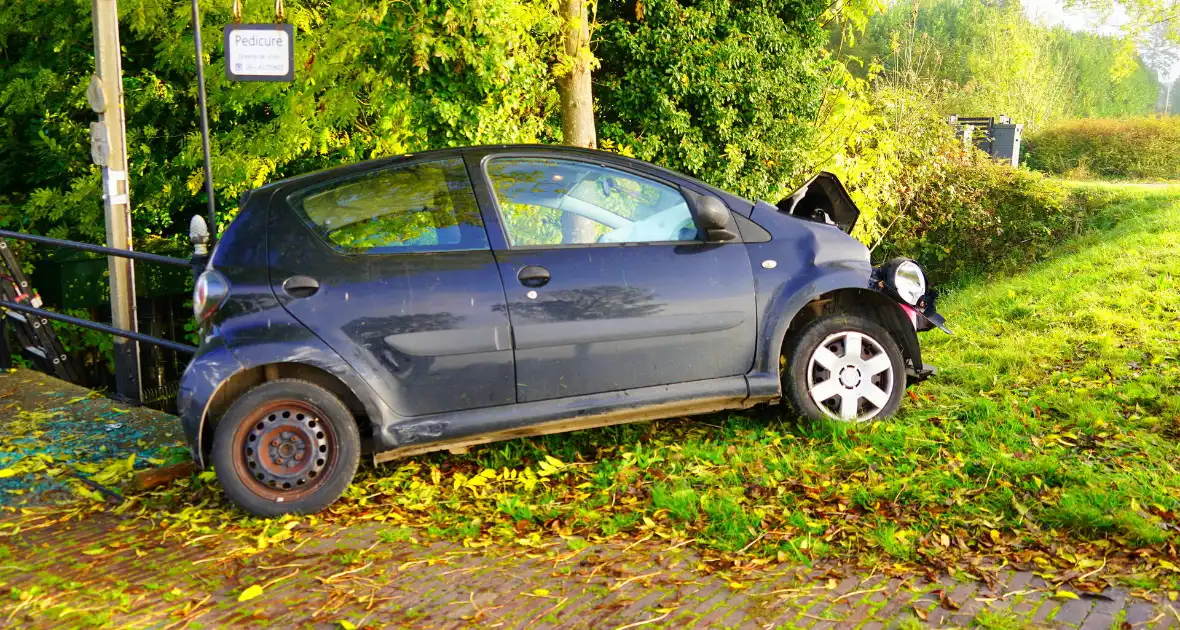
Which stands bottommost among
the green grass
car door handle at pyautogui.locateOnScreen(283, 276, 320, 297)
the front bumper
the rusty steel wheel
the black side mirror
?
the green grass

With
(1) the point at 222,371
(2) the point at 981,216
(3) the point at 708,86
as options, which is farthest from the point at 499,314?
(2) the point at 981,216

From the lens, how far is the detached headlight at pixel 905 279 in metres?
5.86

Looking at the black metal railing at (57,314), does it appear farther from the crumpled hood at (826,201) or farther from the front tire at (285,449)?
the crumpled hood at (826,201)

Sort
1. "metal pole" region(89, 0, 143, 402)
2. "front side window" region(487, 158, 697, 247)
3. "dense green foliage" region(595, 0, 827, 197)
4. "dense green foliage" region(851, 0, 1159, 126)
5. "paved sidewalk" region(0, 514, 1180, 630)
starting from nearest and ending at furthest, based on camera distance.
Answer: "paved sidewalk" region(0, 514, 1180, 630) < "front side window" region(487, 158, 697, 247) < "metal pole" region(89, 0, 143, 402) < "dense green foliage" region(595, 0, 827, 197) < "dense green foliage" region(851, 0, 1159, 126)

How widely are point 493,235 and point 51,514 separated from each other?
2.66m

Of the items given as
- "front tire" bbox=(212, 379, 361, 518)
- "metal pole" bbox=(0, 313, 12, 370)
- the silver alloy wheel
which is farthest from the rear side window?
"metal pole" bbox=(0, 313, 12, 370)

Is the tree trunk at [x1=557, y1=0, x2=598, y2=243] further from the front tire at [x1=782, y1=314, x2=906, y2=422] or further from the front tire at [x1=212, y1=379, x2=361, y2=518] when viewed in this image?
the front tire at [x1=212, y1=379, x2=361, y2=518]

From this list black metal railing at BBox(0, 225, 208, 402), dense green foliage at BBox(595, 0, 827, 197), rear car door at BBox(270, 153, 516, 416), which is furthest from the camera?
dense green foliage at BBox(595, 0, 827, 197)

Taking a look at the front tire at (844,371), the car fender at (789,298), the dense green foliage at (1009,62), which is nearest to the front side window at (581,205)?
the car fender at (789,298)

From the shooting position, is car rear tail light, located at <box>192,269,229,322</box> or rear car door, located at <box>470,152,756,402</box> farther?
rear car door, located at <box>470,152,756,402</box>

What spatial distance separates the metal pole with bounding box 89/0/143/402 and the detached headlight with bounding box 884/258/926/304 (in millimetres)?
5379

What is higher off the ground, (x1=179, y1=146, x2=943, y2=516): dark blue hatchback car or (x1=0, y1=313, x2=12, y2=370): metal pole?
(x1=179, y1=146, x2=943, y2=516): dark blue hatchback car

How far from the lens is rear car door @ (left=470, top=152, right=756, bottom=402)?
523cm

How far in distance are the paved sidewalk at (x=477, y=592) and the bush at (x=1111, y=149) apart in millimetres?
25084
